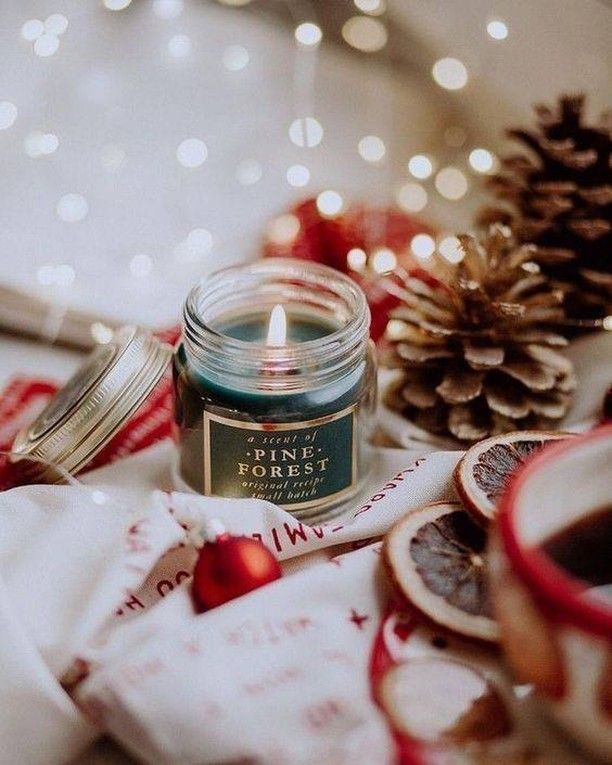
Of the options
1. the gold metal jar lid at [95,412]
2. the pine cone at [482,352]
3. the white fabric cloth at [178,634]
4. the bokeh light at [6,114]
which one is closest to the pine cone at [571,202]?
the pine cone at [482,352]

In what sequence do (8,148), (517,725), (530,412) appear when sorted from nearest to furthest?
1. (517,725)
2. (530,412)
3. (8,148)

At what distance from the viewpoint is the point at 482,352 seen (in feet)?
3.07

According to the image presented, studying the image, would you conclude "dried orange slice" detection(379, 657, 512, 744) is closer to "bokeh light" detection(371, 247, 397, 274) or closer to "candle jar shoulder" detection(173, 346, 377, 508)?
"candle jar shoulder" detection(173, 346, 377, 508)

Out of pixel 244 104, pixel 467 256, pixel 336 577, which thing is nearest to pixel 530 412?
pixel 467 256

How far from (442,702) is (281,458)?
0.90 feet

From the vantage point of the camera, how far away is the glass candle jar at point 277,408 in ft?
2.68

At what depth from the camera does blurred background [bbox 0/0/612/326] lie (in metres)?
1.14

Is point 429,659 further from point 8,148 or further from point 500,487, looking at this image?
point 8,148

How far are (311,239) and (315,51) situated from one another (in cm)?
31

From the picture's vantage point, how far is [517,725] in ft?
1.97

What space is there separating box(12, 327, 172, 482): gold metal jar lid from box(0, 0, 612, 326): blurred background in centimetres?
26

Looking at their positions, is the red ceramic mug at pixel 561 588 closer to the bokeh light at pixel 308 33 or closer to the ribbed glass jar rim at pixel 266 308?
the ribbed glass jar rim at pixel 266 308

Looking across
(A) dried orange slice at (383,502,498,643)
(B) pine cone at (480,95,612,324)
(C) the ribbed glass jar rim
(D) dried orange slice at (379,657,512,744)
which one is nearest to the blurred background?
(B) pine cone at (480,95,612,324)

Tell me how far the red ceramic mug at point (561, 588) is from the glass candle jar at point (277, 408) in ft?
0.87
